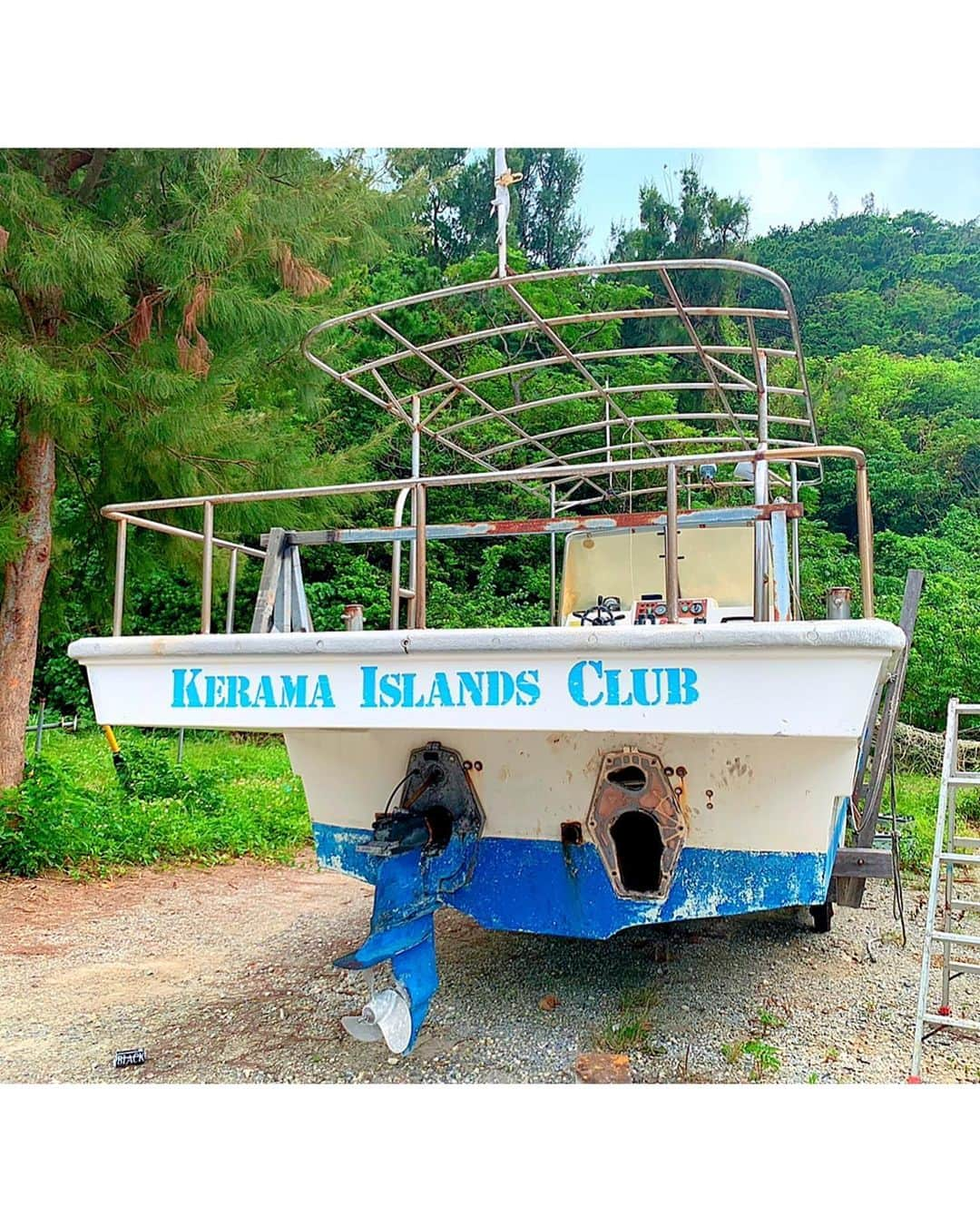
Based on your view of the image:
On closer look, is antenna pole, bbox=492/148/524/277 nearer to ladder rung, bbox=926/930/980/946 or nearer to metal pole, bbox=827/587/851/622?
metal pole, bbox=827/587/851/622

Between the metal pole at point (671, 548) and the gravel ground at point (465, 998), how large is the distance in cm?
186

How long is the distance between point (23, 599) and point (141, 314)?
7.83 ft

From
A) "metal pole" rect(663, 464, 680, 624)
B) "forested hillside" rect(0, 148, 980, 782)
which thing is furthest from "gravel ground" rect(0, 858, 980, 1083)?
"forested hillside" rect(0, 148, 980, 782)

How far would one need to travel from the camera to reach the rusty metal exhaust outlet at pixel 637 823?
397 cm

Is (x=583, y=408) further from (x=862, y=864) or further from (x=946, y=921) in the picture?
(x=946, y=921)

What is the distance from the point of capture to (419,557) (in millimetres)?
3771

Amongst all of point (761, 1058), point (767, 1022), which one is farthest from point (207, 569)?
point (767, 1022)

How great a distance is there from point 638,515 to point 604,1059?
2.35 metres

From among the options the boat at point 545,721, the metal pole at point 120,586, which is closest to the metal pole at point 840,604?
the boat at point 545,721

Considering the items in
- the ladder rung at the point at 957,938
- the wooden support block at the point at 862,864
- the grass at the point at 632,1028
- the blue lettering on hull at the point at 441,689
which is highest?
the blue lettering on hull at the point at 441,689

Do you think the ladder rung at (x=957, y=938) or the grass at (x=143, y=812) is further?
the grass at (x=143, y=812)

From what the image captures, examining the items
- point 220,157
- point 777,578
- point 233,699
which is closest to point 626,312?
point 777,578

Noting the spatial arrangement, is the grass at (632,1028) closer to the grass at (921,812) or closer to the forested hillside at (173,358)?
the grass at (921,812)

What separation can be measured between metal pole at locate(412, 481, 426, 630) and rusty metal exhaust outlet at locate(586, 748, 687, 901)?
0.94 m
